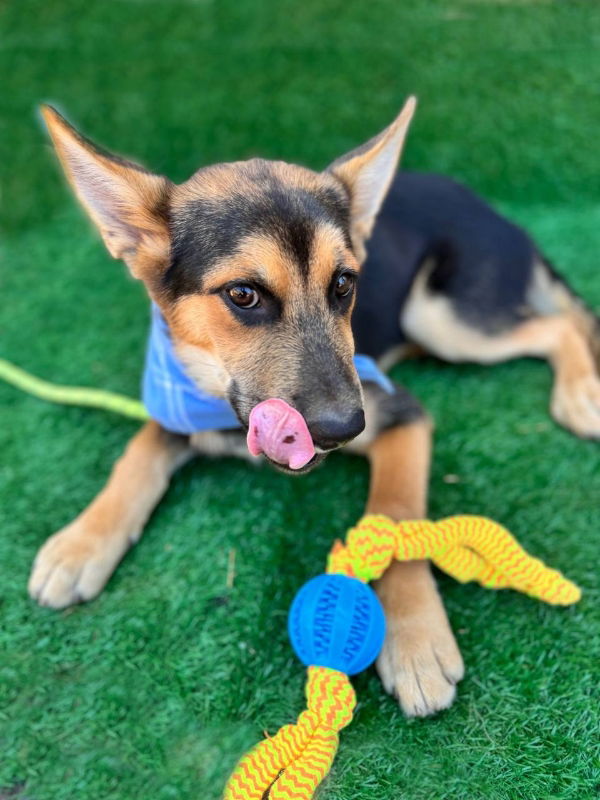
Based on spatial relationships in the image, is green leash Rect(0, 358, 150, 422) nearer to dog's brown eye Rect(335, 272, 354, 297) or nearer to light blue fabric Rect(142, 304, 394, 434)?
light blue fabric Rect(142, 304, 394, 434)

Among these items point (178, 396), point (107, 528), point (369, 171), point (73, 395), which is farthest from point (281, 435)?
point (73, 395)

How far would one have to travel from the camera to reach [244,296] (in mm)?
2559

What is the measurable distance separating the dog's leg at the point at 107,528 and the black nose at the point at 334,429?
1283 millimetres

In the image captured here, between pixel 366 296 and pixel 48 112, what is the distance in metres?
1.90

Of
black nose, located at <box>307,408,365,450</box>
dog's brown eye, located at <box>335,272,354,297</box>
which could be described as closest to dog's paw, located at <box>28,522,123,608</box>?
black nose, located at <box>307,408,365,450</box>

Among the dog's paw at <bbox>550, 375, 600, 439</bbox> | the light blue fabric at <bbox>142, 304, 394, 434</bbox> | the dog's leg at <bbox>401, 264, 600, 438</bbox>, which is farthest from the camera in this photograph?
the dog's leg at <bbox>401, 264, 600, 438</bbox>

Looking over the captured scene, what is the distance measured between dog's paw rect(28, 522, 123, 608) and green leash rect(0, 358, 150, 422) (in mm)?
833

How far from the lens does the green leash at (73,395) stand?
147 inches

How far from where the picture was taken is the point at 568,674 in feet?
8.05

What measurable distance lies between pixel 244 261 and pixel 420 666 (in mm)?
1598

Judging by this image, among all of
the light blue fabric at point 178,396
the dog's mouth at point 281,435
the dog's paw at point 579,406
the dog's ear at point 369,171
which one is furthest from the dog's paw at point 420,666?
the dog's ear at point 369,171

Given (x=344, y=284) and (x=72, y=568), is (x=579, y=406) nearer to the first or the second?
(x=344, y=284)

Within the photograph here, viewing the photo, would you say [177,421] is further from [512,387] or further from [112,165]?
[512,387]

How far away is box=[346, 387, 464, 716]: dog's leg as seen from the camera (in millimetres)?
2357
